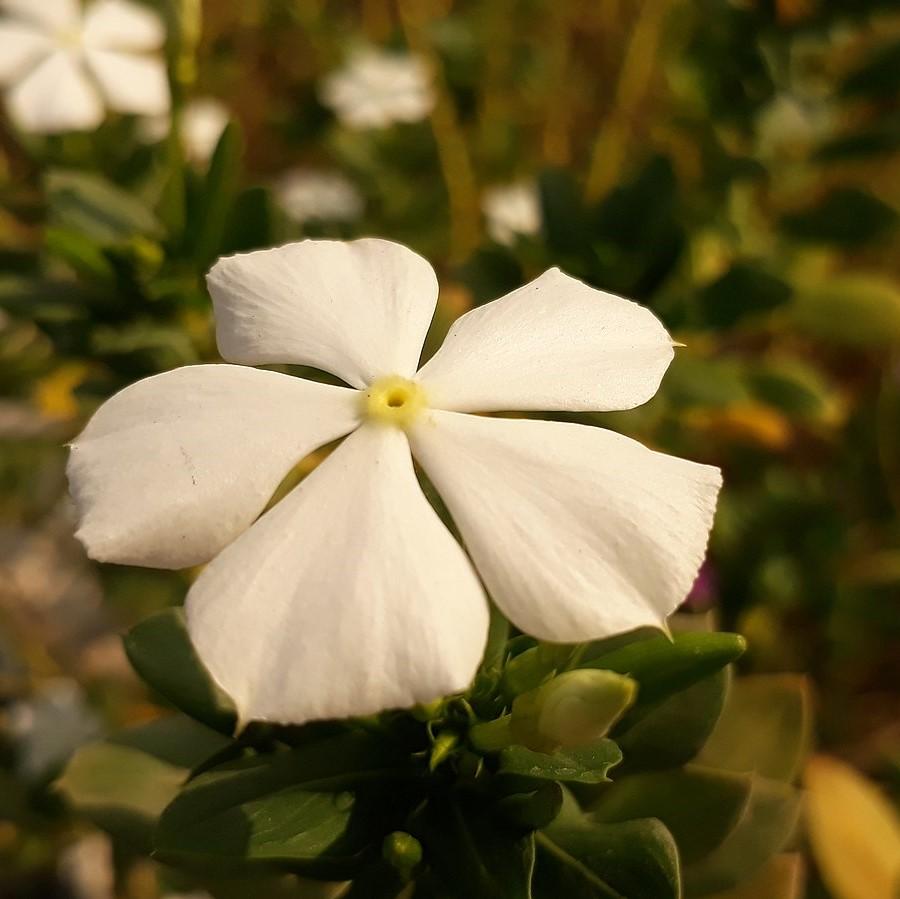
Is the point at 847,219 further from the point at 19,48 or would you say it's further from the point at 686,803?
the point at 19,48

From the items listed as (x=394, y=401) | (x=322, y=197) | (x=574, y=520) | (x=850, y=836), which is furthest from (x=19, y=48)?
(x=850, y=836)

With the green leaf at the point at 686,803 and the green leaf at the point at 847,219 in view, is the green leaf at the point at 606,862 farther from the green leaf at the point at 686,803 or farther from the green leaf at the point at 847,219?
the green leaf at the point at 847,219

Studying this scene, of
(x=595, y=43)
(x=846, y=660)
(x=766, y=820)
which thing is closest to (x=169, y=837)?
(x=766, y=820)

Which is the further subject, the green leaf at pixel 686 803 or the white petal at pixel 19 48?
the white petal at pixel 19 48

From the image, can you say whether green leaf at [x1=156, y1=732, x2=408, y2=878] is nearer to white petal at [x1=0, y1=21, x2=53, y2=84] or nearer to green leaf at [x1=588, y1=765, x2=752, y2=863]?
green leaf at [x1=588, y1=765, x2=752, y2=863]

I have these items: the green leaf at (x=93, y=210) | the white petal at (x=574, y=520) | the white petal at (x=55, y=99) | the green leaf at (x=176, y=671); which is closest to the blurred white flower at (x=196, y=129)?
the white petal at (x=55, y=99)

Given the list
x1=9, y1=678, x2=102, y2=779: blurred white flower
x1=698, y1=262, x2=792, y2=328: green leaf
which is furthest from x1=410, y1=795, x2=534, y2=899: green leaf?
x1=9, y1=678, x2=102, y2=779: blurred white flower
